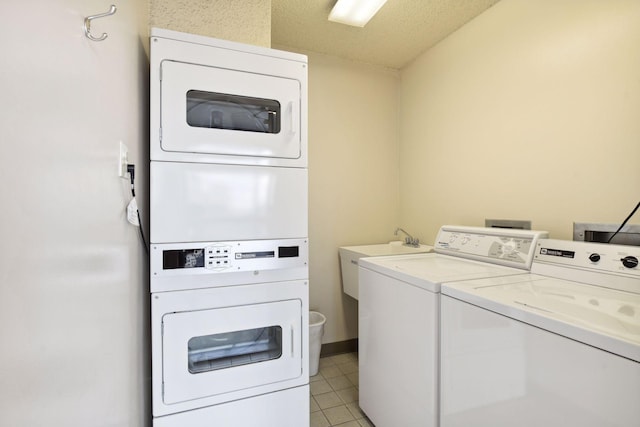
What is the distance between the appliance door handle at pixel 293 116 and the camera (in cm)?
148

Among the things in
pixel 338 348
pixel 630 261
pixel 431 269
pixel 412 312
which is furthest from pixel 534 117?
pixel 338 348

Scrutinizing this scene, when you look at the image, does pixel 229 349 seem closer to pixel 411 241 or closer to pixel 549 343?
pixel 549 343

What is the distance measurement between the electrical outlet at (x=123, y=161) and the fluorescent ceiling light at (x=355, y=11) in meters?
1.68

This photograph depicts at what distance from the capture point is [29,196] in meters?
0.49

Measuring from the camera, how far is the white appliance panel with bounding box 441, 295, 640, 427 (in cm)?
76

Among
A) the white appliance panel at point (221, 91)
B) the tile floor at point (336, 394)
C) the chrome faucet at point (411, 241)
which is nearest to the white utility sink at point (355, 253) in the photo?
the chrome faucet at point (411, 241)

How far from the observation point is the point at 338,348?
2775mm

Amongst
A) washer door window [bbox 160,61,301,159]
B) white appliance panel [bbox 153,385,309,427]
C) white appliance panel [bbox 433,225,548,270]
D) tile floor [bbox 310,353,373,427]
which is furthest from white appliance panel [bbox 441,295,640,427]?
washer door window [bbox 160,61,301,159]

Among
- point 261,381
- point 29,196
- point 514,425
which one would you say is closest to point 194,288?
point 261,381

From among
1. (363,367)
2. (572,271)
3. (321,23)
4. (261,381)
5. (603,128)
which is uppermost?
(321,23)

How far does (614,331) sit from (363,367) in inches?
55.1

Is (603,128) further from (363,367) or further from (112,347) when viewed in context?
(112,347)

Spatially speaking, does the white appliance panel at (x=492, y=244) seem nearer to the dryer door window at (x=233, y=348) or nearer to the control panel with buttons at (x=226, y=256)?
the control panel with buttons at (x=226, y=256)

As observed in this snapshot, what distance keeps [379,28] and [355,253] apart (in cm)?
182
